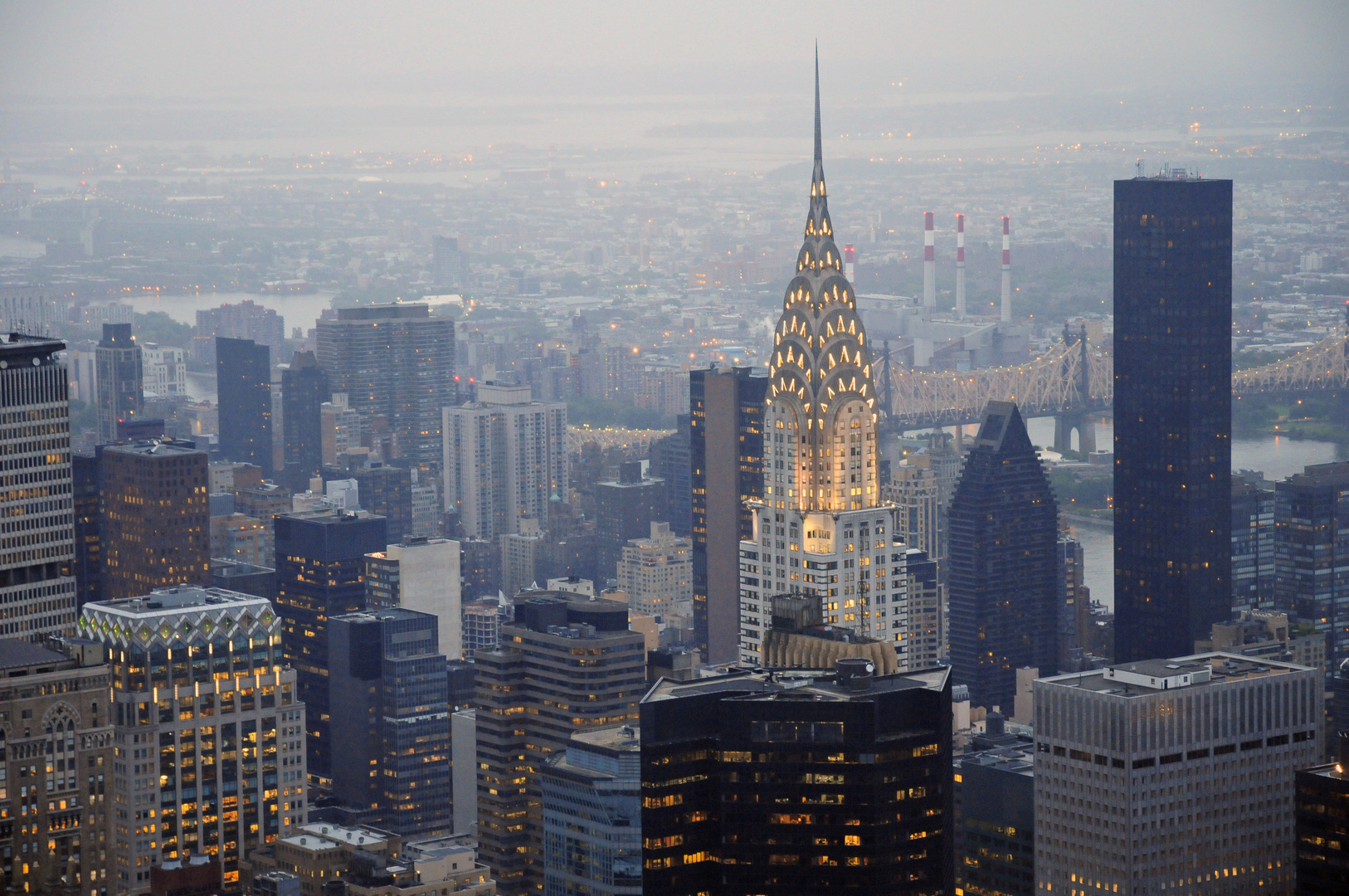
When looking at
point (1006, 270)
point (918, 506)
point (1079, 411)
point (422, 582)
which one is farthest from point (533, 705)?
point (1006, 270)

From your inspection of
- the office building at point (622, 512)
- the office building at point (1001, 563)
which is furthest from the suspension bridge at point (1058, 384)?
the office building at point (622, 512)

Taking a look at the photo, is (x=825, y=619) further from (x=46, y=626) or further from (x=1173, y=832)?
(x=46, y=626)

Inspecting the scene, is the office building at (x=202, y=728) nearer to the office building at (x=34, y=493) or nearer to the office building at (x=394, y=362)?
the office building at (x=34, y=493)

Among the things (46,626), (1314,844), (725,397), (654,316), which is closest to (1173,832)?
(1314,844)

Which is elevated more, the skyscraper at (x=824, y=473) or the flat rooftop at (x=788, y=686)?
the skyscraper at (x=824, y=473)

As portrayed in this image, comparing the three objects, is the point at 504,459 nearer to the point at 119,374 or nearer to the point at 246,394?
the point at 246,394

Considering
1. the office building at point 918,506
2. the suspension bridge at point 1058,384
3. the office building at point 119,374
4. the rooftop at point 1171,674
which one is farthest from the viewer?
the office building at point 119,374
